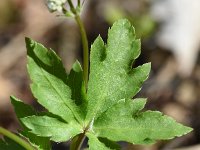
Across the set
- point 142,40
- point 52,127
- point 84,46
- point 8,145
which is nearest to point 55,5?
point 84,46

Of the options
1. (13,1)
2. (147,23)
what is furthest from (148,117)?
(13,1)

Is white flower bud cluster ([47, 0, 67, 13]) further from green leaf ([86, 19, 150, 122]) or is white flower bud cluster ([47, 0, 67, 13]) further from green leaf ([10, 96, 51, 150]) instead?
green leaf ([10, 96, 51, 150])

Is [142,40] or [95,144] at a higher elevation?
[95,144]

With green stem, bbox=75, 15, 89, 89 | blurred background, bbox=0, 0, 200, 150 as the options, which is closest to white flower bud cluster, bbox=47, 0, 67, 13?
green stem, bbox=75, 15, 89, 89

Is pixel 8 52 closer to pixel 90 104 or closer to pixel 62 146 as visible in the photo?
pixel 62 146

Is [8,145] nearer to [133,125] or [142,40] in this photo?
[133,125]

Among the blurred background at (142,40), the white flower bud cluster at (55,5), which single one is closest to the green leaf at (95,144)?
the white flower bud cluster at (55,5)
